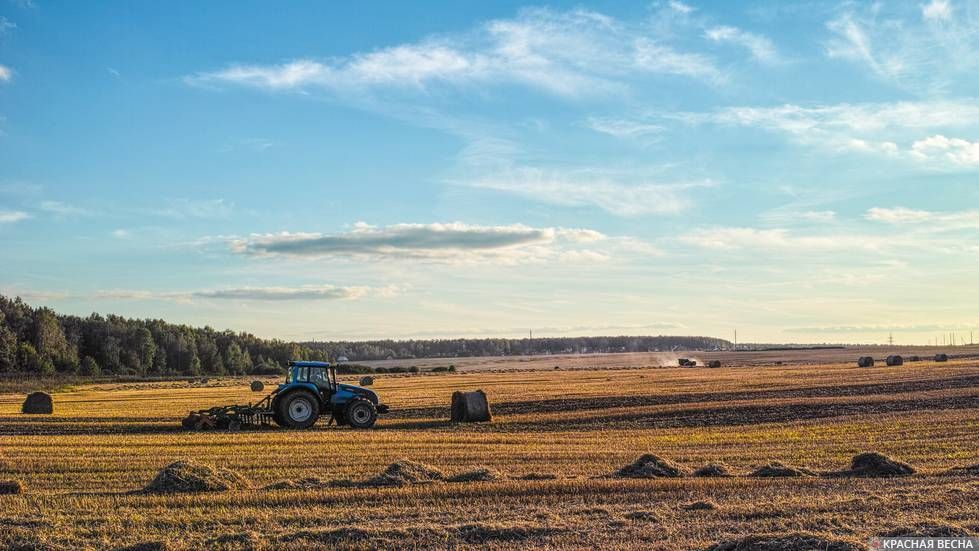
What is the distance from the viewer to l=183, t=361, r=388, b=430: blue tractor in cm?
2455

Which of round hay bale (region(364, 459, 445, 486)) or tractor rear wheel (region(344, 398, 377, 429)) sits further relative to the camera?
tractor rear wheel (region(344, 398, 377, 429))

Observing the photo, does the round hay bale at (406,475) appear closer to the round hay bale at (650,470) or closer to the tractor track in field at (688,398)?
the round hay bale at (650,470)

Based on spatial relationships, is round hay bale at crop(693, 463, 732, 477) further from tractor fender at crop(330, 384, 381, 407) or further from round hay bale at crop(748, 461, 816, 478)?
tractor fender at crop(330, 384, 381, 407)

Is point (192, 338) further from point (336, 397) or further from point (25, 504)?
point (25, 504)

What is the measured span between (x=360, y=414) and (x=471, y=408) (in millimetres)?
3673

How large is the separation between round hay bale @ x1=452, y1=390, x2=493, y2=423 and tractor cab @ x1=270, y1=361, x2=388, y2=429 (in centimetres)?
249

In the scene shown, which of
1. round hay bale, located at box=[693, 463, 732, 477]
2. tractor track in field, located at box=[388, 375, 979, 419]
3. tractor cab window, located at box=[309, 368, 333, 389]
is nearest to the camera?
round hay bale, located at box=[693, 463, 732, 477]

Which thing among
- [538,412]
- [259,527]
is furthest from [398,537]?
[538,412]

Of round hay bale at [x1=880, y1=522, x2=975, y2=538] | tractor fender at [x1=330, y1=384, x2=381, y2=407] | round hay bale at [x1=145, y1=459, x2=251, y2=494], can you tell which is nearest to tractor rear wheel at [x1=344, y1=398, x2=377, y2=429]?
tractor fender at [x1=330, y1=384, x2=381, y2=407]

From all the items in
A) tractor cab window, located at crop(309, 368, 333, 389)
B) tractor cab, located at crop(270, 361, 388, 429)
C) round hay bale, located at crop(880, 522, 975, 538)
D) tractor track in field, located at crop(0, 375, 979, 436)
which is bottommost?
tractor track in field, located at crop(0, 375, 979, 436)

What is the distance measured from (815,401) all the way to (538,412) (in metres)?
8.90

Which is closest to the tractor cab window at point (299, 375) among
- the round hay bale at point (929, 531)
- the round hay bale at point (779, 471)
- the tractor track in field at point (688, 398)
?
the tractor track in field at point (688, 398)

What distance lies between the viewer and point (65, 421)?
94.2 feet

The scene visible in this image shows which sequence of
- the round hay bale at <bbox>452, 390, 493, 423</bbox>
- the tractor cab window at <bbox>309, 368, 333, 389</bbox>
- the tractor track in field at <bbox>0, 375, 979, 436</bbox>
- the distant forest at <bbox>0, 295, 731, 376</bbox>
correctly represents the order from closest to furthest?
the tractor cab window at <bbox>309, 368, 333, 389</bbox> < the tractor track in field at <bbox>0, 375, 979, 436</bbox> < the round hay bale at <bbox>452, 390, 493, 423</bbox> < the distant forest at <bbox>0, 295, 731, 376</bbox>
